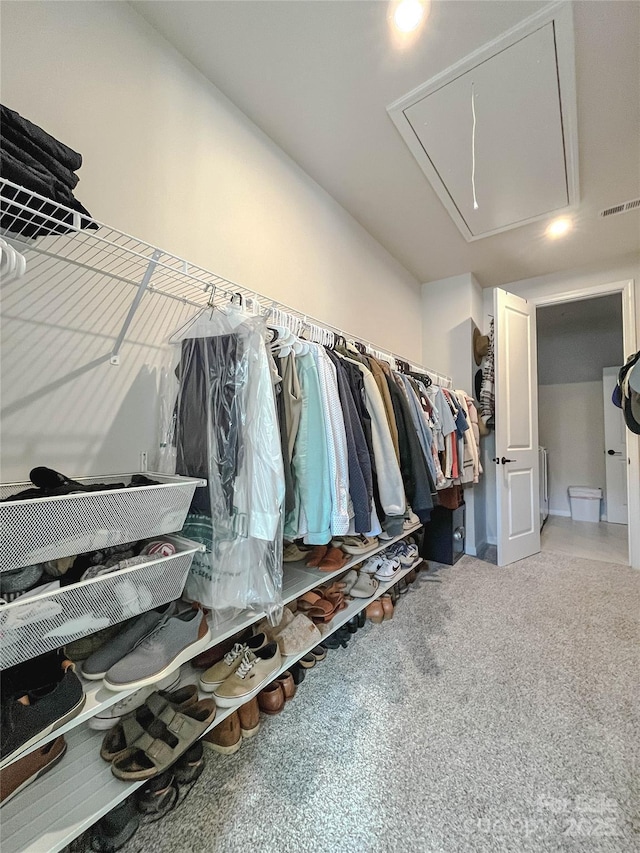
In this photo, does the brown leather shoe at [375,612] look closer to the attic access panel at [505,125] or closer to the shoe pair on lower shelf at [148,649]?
the shoe pair on lower shelf at [148,649]

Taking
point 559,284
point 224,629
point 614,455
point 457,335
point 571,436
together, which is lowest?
point 224,629

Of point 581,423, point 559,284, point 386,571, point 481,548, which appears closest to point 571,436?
point 581,423

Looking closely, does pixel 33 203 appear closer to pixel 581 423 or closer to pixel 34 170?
pixel 34 170

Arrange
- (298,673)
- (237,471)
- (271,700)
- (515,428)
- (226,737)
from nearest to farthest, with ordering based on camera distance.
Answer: (237,471)
(226,737)
(271,700)
(298,673)
(515,428)

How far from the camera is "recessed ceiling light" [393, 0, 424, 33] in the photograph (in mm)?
1200

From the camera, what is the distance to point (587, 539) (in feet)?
11.5

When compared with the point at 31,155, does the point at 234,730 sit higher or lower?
lower

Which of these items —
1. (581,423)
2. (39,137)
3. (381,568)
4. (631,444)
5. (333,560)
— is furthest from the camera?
(581,423)

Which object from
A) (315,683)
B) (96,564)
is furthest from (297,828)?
(96,564)

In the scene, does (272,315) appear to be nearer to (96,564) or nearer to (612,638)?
(96,564)

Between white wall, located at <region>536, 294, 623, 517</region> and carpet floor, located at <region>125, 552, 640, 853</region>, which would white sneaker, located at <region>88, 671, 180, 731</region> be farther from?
white wall, located at <region>536, 294, 623, 517</region>

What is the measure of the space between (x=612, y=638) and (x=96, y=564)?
7.78ft

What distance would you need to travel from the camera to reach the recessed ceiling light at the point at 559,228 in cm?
237

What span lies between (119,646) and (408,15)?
226 cm
